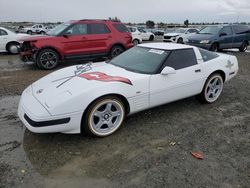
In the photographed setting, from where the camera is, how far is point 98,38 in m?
8.98

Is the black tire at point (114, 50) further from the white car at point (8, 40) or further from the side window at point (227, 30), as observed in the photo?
the side window at point (227, 30)

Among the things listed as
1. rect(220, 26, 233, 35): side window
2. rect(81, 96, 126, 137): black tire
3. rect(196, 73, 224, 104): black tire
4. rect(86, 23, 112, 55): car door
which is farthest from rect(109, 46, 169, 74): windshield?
rect(220, 26, 233, 35): side window

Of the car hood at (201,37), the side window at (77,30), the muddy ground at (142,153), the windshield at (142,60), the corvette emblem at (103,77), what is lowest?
the muddy ground at (142,153)

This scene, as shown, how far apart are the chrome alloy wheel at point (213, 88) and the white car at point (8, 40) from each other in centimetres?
991

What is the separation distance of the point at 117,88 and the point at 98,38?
19.6ft

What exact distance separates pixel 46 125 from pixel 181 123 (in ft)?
7.44

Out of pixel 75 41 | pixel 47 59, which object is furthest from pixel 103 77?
pixel 75 41

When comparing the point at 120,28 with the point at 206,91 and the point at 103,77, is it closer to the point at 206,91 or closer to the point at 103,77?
the point at 206,91

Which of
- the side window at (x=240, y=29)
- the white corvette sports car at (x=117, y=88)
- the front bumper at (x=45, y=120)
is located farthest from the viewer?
the side window at (x=240, y=29)

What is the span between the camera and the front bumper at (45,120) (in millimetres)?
2991

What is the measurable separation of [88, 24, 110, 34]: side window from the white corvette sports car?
4.70 m

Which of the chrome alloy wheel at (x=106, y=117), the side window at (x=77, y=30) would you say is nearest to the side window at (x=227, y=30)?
the side window at (x=77, y=30)

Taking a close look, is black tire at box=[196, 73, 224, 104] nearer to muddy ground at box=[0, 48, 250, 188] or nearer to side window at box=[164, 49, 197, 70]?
muddy ground at box=[0, 48, 250, 188]

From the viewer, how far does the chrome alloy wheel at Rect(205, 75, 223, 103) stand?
15.8 feet
